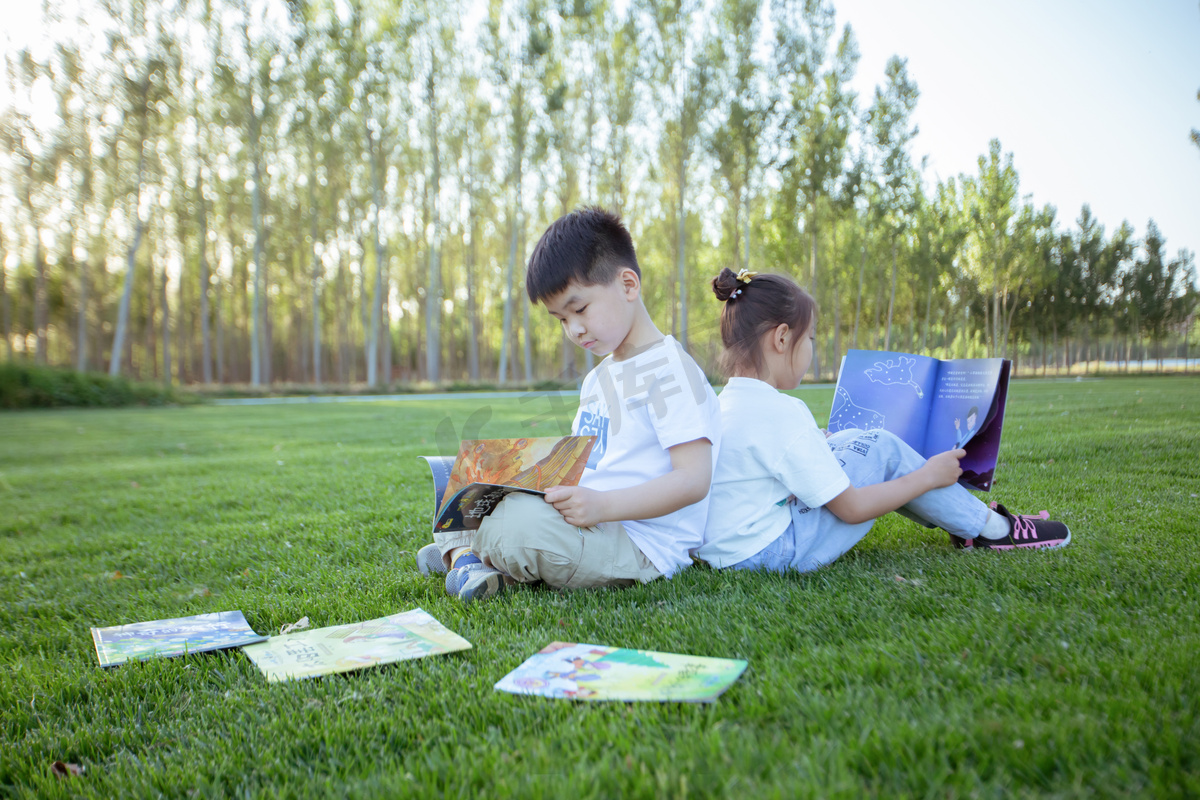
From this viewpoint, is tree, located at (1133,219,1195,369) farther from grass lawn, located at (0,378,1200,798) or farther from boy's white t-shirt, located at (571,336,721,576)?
boy's white t-shirt, located at (571,336,721,576)

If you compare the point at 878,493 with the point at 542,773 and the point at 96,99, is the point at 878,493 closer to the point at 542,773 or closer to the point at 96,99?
the point at 542,773

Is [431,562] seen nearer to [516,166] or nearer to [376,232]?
[376,232]

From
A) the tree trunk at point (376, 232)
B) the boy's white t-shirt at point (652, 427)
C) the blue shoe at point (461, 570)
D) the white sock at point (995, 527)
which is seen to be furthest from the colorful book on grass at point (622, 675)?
the tree trunk at point (376, 232)

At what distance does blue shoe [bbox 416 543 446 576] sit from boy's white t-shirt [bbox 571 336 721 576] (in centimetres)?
77

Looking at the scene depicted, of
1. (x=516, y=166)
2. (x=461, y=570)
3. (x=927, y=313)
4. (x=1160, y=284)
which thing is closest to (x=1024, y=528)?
(x=461, y=570)

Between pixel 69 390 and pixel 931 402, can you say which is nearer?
pixel 931 402

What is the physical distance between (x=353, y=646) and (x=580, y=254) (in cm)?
133

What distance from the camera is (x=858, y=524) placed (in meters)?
2.26

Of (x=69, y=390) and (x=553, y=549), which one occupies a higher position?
(x=69, y=390)

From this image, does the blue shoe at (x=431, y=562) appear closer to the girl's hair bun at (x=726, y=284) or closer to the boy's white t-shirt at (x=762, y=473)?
the boy's white t-shirt at (x=762, y=473)

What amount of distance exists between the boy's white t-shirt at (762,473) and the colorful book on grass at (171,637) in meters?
1.48

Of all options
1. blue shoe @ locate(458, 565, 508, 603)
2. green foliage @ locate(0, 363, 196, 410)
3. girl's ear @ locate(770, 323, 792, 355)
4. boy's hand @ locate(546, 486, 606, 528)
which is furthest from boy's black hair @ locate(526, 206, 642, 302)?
green foliage @ locate(0, 363, 196, 410)

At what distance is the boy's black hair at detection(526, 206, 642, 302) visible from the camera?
84.4 inches

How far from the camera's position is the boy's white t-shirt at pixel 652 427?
6.48 feet
